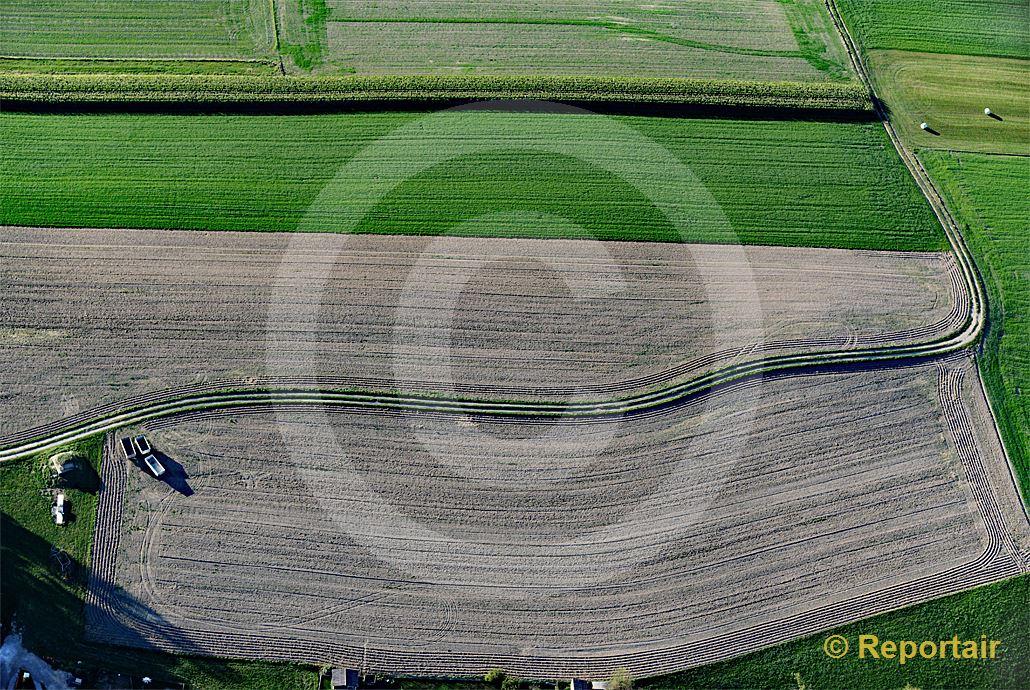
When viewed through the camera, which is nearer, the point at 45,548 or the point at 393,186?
the point at 45,548

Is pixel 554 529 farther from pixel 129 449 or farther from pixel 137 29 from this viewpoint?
pixel 137 29

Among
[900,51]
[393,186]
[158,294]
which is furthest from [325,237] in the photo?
[900,51]

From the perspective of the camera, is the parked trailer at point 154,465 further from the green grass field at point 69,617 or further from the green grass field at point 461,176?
the green grass field at point 461,176

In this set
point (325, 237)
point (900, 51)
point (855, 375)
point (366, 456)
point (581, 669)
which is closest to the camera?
point (581, 669)

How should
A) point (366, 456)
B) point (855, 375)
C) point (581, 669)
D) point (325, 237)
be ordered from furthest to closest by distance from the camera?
point (325, 237)
point (855, 375)
point (366, 456)
point (581, 669)

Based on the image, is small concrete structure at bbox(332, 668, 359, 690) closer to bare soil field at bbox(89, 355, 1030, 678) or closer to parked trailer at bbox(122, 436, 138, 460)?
bare soil field at bbox(89, 355, 1030, 678)

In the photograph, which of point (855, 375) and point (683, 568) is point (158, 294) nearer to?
point (683, 568)
